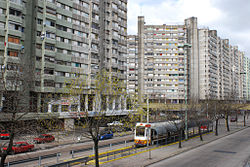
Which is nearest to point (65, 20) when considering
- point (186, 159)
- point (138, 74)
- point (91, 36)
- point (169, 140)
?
point (91, 36)

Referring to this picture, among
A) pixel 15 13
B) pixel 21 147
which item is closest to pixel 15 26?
pixel 15 13

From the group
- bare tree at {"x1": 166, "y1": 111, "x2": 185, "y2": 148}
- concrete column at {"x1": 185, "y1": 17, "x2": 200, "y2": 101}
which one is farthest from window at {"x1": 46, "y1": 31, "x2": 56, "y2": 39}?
concrete column at {"x1": 185, "y1": 17, "x2": 200, "y2": 101}

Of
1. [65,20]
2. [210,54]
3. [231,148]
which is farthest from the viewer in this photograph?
[210,54]

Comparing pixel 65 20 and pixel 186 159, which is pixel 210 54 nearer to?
pixel 65 20

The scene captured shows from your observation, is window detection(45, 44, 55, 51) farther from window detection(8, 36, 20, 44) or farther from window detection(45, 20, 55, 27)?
window detection(8, 36, 20, 44)

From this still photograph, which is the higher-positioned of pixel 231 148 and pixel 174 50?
pixel 174 50

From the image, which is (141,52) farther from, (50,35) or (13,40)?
(13,40)

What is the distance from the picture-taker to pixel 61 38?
4869 cm

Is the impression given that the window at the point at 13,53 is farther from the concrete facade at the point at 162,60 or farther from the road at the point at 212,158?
the concrete facade at the point at 162,60

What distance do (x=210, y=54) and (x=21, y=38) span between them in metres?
89.9

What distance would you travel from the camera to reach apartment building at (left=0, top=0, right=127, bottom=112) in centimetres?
3928

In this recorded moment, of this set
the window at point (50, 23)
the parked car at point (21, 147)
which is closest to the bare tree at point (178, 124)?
the parked car at point (21, 147)

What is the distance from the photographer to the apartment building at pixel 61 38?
129ft

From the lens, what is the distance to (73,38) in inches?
2000
